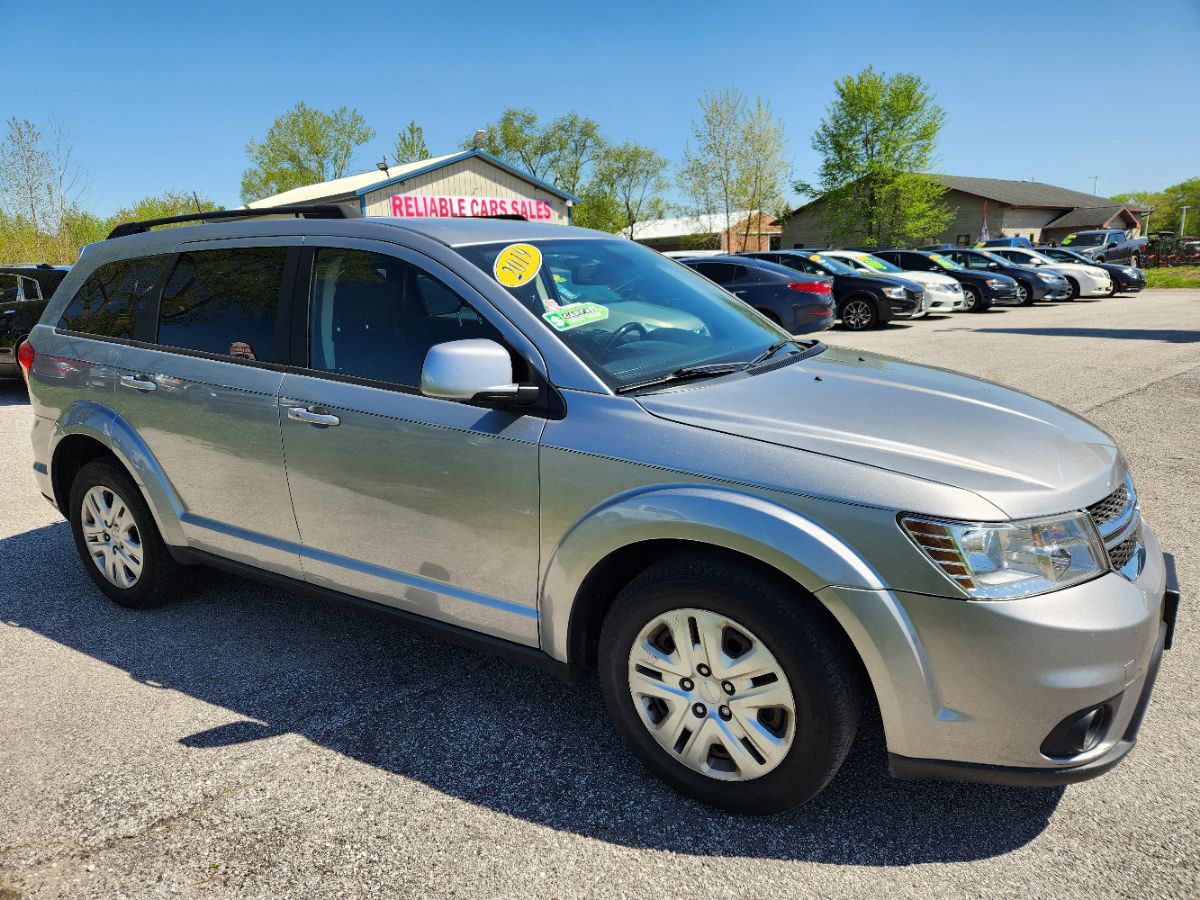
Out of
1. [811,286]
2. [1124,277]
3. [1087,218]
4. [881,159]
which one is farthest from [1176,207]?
[811,286]

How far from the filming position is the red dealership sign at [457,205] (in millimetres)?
28625

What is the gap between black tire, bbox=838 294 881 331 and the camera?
57.9ft

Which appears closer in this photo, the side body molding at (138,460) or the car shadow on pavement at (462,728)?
the car shadow on pavement at (462,728)

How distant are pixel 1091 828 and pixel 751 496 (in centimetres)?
139

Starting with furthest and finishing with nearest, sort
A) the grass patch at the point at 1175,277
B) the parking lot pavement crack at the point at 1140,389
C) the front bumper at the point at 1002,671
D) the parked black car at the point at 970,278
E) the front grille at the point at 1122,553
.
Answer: the grass patch at the point at 1175,277, the parked black car at the point at 970,278, the parking lot pavement crack at the point at 1140,389, the front grille at the point at 1122,553, the front bumper at the point at 1002,671

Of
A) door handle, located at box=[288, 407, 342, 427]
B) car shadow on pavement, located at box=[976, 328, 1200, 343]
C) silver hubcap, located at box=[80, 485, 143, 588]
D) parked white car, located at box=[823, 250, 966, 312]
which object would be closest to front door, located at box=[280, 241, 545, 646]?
door handle, located at box=[288, 407, 342, 427]

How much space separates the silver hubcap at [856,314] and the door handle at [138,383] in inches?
634

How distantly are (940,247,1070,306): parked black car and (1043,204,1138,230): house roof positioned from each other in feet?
153

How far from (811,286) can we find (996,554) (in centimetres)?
1332

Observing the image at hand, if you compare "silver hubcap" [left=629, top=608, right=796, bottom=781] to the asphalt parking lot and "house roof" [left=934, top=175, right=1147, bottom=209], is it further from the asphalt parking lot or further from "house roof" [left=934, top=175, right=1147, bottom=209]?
"house roof" [left=934, top=175, right=1147, bottom=209]

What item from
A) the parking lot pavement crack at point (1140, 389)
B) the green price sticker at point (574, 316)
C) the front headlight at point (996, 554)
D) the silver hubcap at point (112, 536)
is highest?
the green price sticker at point (574, 316)

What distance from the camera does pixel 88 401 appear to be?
396 centimetres

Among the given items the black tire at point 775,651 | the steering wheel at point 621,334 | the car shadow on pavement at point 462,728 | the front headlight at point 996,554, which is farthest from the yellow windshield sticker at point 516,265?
the front headlight at point 996,554

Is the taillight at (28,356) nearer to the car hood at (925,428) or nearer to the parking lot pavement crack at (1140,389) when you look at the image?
the car hood at (925,428)
